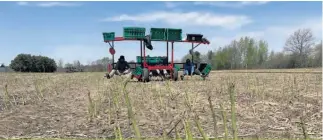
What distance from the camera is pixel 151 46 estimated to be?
501 inches

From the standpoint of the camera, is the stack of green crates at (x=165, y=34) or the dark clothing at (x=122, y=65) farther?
the dark clothing at (x=122, y=65)

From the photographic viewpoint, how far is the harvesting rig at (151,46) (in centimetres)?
1230

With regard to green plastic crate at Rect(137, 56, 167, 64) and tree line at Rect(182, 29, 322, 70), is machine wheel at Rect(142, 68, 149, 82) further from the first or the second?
tree line at Rect(182, 29, 322, 70)

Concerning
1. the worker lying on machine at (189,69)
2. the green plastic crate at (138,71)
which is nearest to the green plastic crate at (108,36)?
the green plastic crate at (138,71)

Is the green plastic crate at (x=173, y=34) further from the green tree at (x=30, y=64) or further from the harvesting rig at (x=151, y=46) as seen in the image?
the green tree at (x=30, y=64)

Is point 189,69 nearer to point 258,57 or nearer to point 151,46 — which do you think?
point 151,46

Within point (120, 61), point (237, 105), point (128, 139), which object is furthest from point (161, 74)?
point (128, 139)

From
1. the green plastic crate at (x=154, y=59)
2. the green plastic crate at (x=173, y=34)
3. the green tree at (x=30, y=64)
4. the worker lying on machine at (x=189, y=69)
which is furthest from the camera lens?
the green tree at (x=30, y=64)

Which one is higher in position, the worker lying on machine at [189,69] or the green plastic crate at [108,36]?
the green plastic crate at [108,36]

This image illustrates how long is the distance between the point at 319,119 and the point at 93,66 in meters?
38.9

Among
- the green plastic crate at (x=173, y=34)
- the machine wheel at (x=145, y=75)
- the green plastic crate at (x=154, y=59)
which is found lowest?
the machine wheel at (x=145, y=75)

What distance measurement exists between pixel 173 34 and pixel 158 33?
56cm

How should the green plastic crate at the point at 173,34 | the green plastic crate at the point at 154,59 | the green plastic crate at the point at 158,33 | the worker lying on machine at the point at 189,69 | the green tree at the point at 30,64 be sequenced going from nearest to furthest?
the green plastic crate at the point at 158,33 < the green plastic crate at the point at 173,34 < the green plastic crate at the point at 154,59 < the worker lying on machine at the point at 189,69 < the green tree at the point at 30,64

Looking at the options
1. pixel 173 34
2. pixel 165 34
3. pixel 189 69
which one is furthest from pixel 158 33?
pixel 189 69
